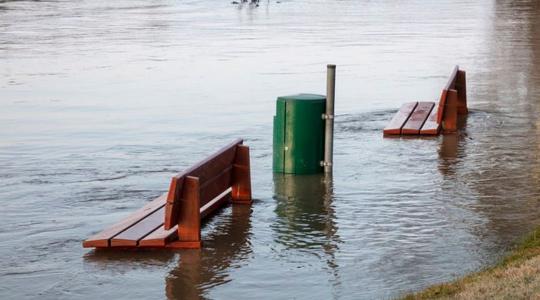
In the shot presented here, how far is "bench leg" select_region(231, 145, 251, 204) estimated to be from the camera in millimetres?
11500

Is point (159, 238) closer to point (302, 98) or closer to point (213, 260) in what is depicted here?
point (213, 260)

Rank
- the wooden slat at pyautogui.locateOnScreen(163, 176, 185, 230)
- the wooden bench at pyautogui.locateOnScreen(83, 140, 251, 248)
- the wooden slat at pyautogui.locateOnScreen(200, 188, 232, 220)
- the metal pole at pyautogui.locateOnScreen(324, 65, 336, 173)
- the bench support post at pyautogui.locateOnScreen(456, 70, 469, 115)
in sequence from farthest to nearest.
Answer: the bench support post at pyautogui.locateOnScreen(456, 70, 469, 115) → the metal pole at pyautogui.locateOnScreen(324, 65, 336, 173) → the wooden slat at pyautogui.locateOnScreen(200, 188, 232, 220) → the wooden bench at pyautogui.locateOnScreen(83, 140, 251, 248) → the wooden slat at pyautogui.locateOnScreen(163, 176, 185, 230)

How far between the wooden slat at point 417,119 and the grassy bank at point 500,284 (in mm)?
6487

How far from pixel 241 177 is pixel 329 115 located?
1443 millimetres

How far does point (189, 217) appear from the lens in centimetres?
983

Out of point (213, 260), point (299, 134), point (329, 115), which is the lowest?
point (213, 260)

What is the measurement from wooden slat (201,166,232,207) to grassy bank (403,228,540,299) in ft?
8.53

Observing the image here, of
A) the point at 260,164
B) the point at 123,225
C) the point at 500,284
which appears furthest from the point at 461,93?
the point at 500,284

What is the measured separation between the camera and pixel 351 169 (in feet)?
44.1

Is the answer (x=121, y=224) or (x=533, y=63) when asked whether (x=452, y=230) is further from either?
(x=533, y=63)

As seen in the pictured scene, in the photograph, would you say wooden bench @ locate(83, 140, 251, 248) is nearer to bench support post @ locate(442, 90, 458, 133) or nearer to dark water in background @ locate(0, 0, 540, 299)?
dark water in background @ locate(0, 0, 540, 299)

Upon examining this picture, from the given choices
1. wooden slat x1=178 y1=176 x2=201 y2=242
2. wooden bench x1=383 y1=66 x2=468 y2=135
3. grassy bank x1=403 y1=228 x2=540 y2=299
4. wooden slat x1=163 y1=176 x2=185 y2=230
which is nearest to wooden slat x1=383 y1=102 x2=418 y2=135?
wooden bench x1=383 y1=66 x2=468 y2=135

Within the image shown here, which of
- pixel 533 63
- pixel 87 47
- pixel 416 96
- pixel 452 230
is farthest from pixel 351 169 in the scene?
pixel 87 47

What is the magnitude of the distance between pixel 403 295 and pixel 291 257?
55.5 inches
